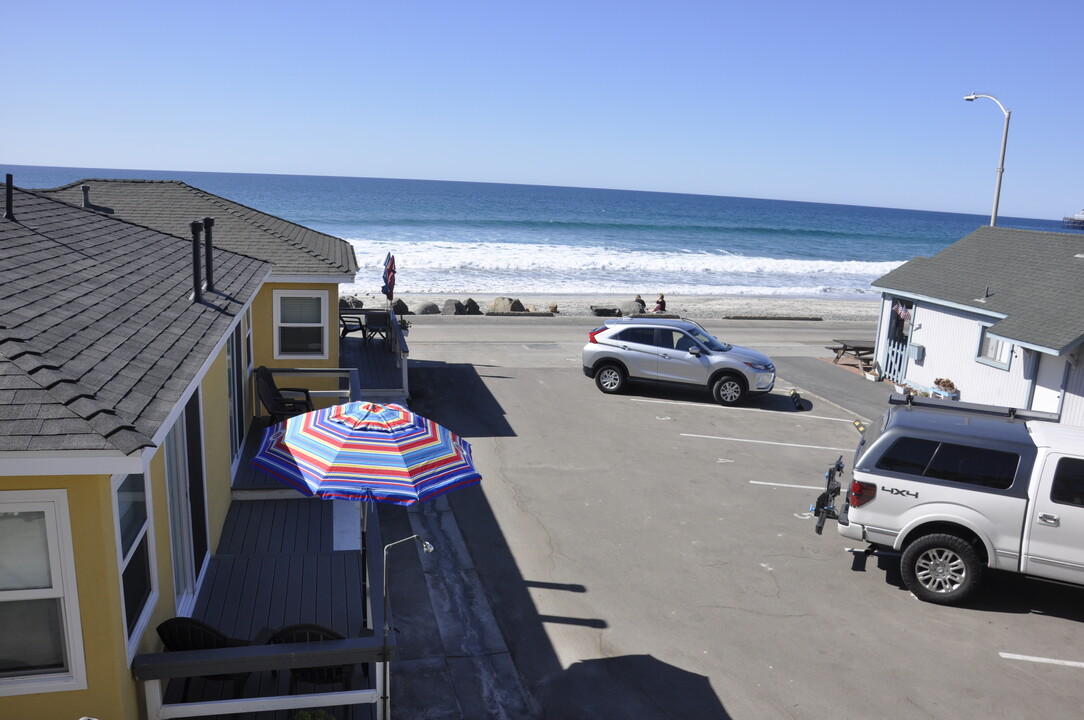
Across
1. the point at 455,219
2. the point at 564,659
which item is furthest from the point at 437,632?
the point at 455,219

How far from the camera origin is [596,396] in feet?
61.0

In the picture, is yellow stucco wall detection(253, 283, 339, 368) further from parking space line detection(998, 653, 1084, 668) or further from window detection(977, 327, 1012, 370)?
window detection(977, 327, 1012, 370)

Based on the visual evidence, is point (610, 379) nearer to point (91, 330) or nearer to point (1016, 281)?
point (1016, 281)

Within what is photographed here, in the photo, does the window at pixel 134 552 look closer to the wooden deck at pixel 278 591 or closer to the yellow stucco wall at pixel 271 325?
the wooden deck at pixel 278 591

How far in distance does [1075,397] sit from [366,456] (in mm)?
13232

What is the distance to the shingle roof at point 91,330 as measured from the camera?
428 cm

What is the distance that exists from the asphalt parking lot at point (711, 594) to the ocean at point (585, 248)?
2676 centimetres

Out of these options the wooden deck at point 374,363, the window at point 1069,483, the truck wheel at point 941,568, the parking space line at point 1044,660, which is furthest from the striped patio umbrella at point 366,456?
the wooden deck at point 374,363

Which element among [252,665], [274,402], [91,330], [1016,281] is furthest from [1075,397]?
[91,330]

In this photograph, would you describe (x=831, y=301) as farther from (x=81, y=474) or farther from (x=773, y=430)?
(x=81, y=474)

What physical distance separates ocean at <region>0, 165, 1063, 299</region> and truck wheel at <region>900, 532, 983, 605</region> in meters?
32.6

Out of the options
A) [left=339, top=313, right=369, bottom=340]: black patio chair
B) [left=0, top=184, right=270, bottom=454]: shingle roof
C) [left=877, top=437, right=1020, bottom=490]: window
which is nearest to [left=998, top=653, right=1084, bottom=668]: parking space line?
[left=877, top=437, right=1020, bottom=490]: window

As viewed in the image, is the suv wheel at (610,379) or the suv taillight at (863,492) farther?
the suv wheel at (610,379)

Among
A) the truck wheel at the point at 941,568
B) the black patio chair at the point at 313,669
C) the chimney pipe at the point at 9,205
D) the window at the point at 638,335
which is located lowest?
the truck wheel at the point at 941,568
